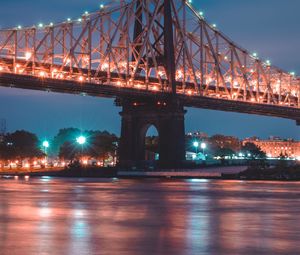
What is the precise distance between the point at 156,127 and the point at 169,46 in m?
10.0

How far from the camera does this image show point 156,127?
334 ft

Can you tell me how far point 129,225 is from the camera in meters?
24.6

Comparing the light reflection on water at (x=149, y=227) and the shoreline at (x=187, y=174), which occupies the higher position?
the shoreline at (x=187, y=174)

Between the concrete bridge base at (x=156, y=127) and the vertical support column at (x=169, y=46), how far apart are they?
9.25 ft

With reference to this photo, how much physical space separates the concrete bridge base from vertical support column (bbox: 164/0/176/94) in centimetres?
282

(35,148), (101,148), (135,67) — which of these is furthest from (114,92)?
(35,148)

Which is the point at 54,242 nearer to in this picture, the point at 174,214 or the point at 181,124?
the point at 174,214

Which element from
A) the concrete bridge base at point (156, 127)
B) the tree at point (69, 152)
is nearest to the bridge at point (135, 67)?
the concrete bridge base at point (156, 127)

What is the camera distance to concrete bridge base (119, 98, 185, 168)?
322ft

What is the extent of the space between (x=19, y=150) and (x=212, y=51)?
44492mm

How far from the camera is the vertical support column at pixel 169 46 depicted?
99.8 metres

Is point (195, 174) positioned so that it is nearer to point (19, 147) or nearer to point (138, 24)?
point (138, 24)

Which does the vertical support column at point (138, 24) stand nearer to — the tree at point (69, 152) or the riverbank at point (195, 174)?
the riverbank at point (195, 174)

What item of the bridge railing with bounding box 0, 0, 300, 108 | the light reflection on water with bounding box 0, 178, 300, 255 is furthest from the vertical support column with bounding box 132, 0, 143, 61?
the light reflection on water with bounding box 0, 178, 300, 255
